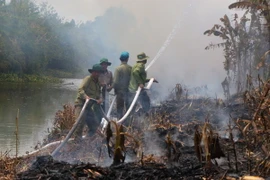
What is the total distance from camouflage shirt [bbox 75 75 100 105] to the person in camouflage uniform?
1.61 metres

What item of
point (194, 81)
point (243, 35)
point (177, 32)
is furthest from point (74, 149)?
point (177, 32)

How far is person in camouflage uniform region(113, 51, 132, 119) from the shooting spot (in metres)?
9.50

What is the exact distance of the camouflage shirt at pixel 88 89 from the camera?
7.75 m

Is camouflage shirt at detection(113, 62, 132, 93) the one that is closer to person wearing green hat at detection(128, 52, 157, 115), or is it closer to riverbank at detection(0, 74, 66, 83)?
person wearing green hat at detection(128, 52, 157, 115)

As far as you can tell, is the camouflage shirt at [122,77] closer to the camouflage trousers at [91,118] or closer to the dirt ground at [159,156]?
the dirt ground at [159,156]

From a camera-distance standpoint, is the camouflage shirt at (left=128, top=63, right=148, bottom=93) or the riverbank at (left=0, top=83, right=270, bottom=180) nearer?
the riverbank at (left=0, top=83, right=270, bottom=180)

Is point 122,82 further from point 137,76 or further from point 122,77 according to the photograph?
point 137,76

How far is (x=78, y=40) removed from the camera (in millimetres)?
48625

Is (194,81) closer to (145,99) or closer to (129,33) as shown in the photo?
(129,33)

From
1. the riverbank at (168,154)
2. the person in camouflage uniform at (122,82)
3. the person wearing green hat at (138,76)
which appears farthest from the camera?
the person in camouflage uniform at (122,82)

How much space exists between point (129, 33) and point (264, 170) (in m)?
27.0

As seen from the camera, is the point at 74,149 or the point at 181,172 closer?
the point at 181,172

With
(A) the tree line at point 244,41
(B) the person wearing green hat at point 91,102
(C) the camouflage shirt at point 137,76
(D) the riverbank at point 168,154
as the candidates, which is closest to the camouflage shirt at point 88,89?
(B) the person wearing green hat at point 91,102

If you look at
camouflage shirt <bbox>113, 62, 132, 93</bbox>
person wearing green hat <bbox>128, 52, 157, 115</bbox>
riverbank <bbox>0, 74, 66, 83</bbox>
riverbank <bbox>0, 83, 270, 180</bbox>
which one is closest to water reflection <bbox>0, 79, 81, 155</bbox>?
riverbank <bbox>0, 83, 270, 180</bbox>
